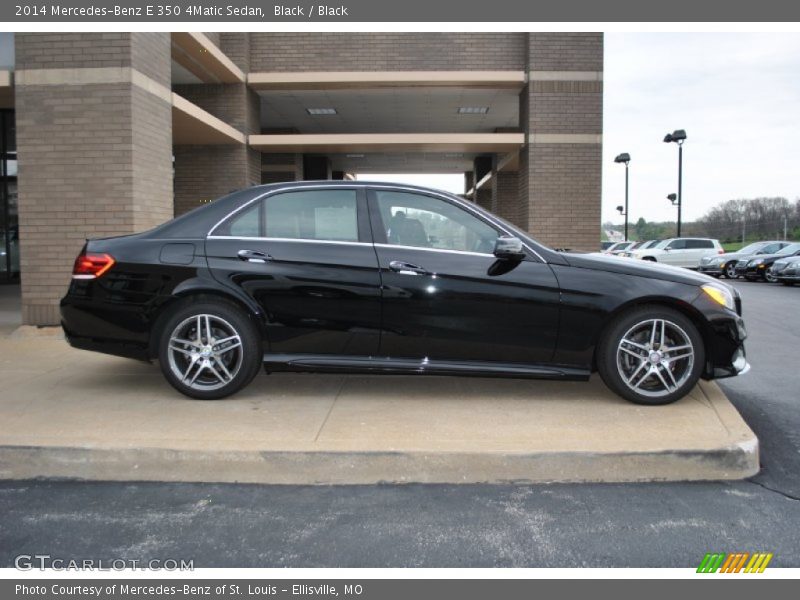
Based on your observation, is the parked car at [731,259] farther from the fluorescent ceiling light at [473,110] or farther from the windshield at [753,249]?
the fluorescent ceiling light at [473,110]

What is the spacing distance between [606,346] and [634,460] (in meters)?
1.13

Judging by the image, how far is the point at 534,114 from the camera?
45.0 ft

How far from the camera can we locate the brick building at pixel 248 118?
26.3 ft

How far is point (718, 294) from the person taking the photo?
16.1 feet

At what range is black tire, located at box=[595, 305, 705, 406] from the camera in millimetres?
4840

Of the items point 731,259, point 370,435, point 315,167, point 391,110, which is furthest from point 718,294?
point 731,259

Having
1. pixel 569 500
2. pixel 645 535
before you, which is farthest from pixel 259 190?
pixel 645 535

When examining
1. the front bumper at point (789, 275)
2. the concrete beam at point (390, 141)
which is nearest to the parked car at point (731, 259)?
the front bumper at point (789, 275)

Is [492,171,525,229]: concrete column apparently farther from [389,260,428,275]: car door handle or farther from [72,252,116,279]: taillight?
[72,252,116,279]: taillight

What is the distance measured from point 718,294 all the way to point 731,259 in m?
25.3

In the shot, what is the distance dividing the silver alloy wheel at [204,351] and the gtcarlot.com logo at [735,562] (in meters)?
3.30

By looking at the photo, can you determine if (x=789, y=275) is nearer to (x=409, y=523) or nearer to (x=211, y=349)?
(x=211, y=349)

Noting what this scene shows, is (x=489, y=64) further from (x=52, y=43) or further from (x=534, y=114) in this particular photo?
(x=52, y=43)

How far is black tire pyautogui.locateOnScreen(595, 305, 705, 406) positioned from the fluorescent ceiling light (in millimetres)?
13419
